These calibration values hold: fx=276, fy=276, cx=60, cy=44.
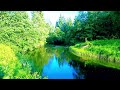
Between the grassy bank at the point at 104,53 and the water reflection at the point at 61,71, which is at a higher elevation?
the grassy bank at the point at 104,53

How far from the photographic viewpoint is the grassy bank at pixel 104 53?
12.0m

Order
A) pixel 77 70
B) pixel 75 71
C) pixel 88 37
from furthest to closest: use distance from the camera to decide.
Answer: pixel 88 37
pixel 77 70
pixel 75 71

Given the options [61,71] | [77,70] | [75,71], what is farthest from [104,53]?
[61,71]

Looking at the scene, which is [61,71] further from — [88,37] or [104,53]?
[88,37]

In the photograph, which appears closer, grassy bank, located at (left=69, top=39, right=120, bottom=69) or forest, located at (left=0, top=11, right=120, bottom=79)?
forest, located at (left=0, top=11, right=120, bottom=79)

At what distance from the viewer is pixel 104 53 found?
12.9 metres

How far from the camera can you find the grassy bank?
11970 mm

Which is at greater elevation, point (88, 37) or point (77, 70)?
point (88, 37)

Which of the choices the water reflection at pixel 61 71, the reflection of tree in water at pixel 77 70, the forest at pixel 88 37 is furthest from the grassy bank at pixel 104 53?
the water reflection at pixel 61 71

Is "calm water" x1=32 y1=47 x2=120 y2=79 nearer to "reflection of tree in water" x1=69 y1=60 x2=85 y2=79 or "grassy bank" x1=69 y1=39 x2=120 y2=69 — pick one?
"reflection of tree in water" x1=69 y1=60 x2=85 y2=79

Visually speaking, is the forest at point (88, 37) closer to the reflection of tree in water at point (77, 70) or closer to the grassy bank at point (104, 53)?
the grassy bank at point (104, 53)

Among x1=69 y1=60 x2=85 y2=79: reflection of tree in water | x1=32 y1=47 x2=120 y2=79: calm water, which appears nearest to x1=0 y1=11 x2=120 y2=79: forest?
x1=32 y1=47 x2=120 y2=79: calm water
